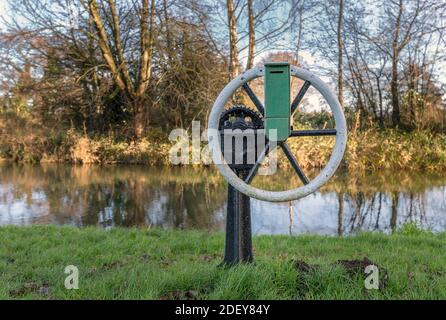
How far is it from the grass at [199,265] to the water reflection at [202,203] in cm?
112

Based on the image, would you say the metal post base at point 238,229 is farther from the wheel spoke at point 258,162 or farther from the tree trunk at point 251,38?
the tree trunk at point 251,38

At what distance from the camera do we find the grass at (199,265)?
2404 mm

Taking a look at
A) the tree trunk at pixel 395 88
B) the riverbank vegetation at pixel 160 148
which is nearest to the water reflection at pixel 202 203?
the riverbank vegetation at pixel 160 148

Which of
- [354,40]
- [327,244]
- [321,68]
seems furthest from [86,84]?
[327,244]

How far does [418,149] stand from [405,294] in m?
10.6

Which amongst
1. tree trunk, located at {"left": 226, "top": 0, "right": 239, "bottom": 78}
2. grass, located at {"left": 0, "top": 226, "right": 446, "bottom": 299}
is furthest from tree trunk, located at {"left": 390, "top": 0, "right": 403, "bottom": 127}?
grass, located at {"left": 0, "top": 226, "right": 446, "bottom": 299}

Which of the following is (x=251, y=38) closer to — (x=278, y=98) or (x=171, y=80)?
(x=171, y=80)

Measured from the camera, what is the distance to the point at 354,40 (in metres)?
14.5

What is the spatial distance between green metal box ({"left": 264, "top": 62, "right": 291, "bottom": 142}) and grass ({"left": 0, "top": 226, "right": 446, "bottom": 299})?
90cm

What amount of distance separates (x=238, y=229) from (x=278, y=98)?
41.1 inches

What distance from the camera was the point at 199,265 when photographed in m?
3.21

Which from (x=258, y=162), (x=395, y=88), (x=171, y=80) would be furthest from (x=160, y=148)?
(x=258, y=162)

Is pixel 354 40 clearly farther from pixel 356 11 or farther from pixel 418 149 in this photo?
pixel 418 149

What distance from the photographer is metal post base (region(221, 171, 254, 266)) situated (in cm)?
293
